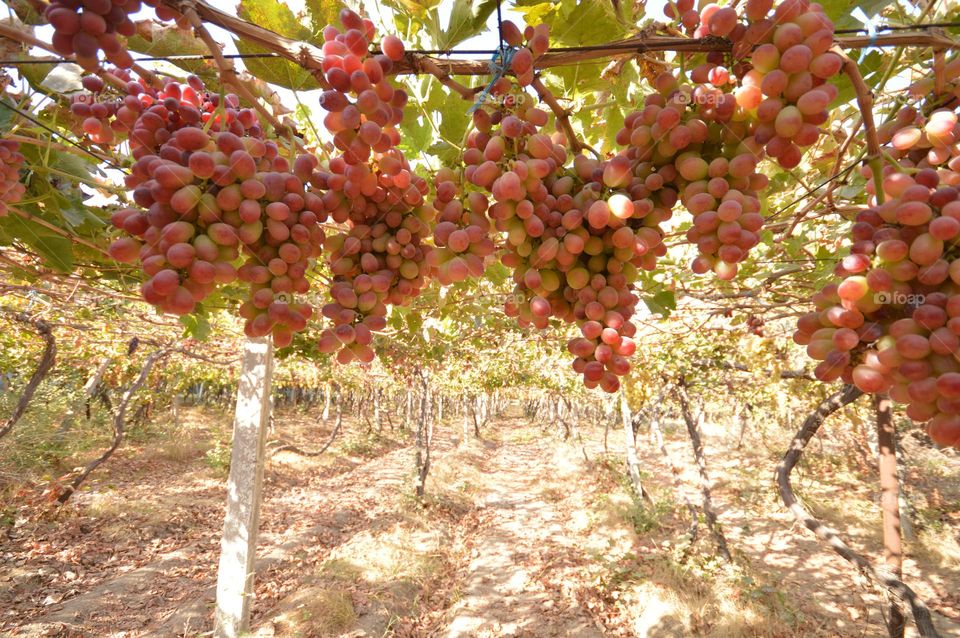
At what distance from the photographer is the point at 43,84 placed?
5.74 ft

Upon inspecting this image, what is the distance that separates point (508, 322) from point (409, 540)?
727 cm

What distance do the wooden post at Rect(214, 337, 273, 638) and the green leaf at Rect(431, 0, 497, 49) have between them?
4579 mm

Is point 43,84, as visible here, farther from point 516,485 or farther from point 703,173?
point 516,485

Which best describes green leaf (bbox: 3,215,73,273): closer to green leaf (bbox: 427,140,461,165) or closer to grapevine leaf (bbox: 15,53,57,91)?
grapevine leaf (bbox: 15,53,57,91)

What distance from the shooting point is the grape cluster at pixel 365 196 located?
926mm

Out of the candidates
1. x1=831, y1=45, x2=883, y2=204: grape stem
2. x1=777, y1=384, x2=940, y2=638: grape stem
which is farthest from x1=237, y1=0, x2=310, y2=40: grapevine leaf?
x1=777, y1=384, x2=940, y2=638: grape stem

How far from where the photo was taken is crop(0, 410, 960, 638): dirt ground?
26.1ft

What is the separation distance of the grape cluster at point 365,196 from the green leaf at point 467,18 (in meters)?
0.32

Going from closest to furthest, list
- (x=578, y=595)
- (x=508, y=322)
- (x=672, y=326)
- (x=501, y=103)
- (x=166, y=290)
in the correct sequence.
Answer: (x=166, y=290) < (x=501, y=103) < (x=508, y=322) < (x=672, y=326) < (x=578, y=595)

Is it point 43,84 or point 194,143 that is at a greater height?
point 43,84

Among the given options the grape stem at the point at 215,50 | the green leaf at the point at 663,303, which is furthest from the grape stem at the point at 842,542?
the grape stem at the point at 215,50

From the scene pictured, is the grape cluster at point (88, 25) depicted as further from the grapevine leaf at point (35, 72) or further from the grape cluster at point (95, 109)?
the grapevine leaf at point (35, 72)

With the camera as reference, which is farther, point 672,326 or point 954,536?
point 954,536

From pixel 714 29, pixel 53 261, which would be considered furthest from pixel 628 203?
pixel 53 261
